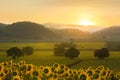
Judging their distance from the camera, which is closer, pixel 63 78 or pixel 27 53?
pixel 63 78

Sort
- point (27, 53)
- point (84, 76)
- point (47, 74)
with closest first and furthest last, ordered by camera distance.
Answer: point (84, 76), point (47, 74), point (27, 53)

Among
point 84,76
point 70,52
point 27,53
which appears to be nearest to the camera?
point 84,76

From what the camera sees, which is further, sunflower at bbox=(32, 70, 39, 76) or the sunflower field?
sunflower at bbox=(32, 70, 39, 76)

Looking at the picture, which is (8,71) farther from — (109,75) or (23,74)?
(109,75)

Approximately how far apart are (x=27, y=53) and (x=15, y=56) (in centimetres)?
2029

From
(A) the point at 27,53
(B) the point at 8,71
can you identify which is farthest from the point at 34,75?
(A) the point at 27,53

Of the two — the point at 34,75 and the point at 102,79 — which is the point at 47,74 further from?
the point at 102,79

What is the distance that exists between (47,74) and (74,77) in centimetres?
140

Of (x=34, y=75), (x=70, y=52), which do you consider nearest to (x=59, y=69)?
(x=34, y=75)

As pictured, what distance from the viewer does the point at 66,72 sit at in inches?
790

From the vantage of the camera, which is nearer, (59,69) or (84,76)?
(84,76)

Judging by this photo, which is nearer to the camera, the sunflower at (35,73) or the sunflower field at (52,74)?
the sunflower field at (52,74)

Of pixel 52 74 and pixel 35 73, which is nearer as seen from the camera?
pixel 35 73

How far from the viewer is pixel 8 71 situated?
2083cm
